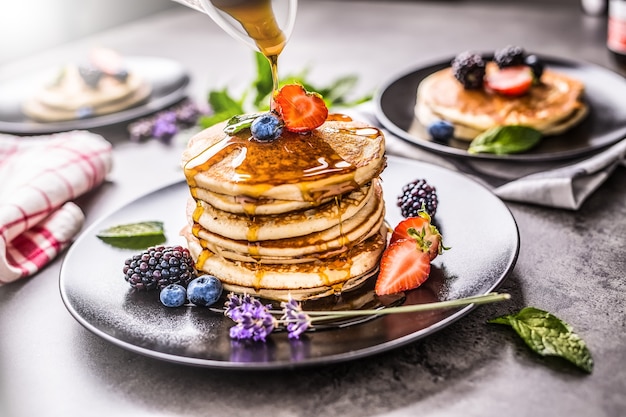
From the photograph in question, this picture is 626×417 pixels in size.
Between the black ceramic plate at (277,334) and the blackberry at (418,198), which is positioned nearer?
the black ceramic plate at (277,334)

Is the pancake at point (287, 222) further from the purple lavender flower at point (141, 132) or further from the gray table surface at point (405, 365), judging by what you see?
the purple lavender flower at point (141, 132)

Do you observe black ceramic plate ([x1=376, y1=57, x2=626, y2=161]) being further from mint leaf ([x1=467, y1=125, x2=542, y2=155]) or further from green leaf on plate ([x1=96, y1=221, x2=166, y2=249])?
green leaf on plate ([x1=96, y1=221, x2=166, y2=249])

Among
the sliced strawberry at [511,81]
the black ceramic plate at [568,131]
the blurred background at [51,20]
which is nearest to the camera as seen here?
the black ceramic plate at [568,131]

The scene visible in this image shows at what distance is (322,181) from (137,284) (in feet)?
1.75

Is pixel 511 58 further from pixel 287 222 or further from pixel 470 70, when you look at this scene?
pixel 287 222

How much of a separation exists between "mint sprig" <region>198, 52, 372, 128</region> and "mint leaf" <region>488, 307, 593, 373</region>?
136cm

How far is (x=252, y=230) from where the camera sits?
1753 millimetres

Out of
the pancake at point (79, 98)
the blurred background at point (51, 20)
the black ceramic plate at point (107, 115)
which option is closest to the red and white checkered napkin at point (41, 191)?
the black ceramic plate at point (107, 115)

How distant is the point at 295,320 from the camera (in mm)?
1602

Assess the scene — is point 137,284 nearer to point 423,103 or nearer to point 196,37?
point 423,103

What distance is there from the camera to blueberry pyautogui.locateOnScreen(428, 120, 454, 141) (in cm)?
272

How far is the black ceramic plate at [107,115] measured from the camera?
3.07m

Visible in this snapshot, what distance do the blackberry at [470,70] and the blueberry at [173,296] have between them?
60.4 inches

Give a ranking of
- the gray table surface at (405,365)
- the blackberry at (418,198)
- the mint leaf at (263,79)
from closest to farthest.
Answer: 1. the gray table surface at (405,365)
2. the blackberry at (418,198)
3. the mint leaf at (263,79)
